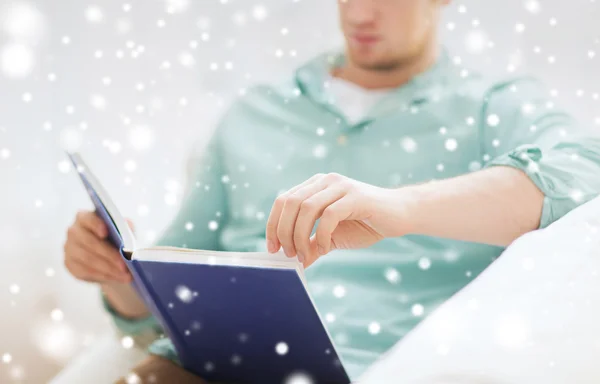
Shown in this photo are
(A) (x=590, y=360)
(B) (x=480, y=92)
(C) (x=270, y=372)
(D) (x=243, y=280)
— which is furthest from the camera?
(B) (x=480, y=92)

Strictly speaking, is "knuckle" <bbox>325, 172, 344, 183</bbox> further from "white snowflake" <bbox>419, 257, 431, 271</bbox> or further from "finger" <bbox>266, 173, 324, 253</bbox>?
"white snowflake" <bbox>419, 257, 431, 271</bbox>

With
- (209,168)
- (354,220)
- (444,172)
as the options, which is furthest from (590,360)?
(209,168)

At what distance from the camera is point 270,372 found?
718 mm

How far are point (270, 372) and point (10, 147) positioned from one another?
758 mm

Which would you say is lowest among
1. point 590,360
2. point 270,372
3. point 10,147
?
point 270,372

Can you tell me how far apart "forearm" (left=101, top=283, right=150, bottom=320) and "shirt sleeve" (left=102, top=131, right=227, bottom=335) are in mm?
141

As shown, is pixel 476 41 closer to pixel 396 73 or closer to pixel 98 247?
pixel 396 73

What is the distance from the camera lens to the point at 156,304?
2.30 feet

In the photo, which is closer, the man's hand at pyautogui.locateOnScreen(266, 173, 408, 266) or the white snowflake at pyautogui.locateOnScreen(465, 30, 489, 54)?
the man's hand at pyautogui.locateOnScreen(266, 173, 408, 266)

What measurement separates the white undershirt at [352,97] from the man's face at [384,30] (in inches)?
1.9

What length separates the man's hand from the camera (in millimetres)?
594

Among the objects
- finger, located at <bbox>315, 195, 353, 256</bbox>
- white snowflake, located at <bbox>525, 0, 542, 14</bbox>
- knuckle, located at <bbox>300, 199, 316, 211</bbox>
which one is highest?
white snowflake, located at <bbox>525, 0, 542, 14</bbox>

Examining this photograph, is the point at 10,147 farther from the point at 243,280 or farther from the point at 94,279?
the point at 243,280

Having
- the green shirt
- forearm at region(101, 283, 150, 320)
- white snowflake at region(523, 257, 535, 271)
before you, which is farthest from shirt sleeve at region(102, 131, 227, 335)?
white snowflake at region(523, 257, 535, 271)
